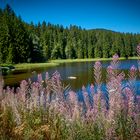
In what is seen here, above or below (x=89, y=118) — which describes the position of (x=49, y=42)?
above

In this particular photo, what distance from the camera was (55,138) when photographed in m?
5.32

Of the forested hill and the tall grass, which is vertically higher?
the forested hill

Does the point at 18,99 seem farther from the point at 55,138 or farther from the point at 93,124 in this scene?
the point at 55,138

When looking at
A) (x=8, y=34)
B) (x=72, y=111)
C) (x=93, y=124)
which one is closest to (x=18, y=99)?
(x=72, y=111)

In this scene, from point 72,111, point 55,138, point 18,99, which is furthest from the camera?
point 18,99

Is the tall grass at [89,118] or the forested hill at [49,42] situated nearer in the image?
the tall grass at [89,118]

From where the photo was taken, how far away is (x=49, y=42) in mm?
137250

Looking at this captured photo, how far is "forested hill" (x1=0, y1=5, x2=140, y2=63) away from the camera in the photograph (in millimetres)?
89625

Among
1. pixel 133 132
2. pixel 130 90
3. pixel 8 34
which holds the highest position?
pixel 8 34

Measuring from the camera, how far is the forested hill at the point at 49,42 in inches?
3529

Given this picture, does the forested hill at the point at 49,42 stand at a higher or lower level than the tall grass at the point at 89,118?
higher

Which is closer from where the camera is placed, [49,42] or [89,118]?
[89,118]

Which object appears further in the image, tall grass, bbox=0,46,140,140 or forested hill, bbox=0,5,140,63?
forested hill, bbox=0,5,140,63

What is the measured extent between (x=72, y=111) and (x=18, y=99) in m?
2.19
